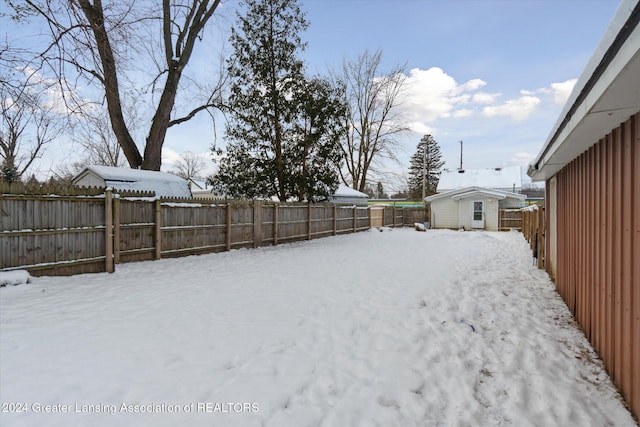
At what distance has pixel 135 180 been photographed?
10.1 metres

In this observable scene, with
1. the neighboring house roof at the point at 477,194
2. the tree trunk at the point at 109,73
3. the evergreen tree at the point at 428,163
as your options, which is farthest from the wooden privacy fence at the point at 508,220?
the evergreen tree at the point at 428,163

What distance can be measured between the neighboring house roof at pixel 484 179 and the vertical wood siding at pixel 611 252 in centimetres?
2763

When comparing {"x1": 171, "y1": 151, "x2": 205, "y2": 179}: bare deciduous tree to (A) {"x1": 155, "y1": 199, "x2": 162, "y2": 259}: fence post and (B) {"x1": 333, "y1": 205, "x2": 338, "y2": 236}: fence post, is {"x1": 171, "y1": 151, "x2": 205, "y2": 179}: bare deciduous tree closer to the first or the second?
(B) {"x1": 333, "y1": 205, "x2": 338, "y2": 236}: fence post

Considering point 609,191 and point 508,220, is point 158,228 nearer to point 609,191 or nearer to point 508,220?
point 609,191

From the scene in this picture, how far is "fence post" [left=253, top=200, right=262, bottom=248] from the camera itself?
10.4 metres

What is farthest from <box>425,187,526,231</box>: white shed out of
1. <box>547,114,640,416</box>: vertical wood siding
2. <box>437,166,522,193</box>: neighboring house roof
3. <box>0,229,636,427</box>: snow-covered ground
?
<box>547,114,640,416</box>: vertical wood siding

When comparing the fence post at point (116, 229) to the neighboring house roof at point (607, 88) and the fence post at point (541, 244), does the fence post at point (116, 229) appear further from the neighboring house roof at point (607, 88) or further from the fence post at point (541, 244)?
the fence post at point (541, 244)

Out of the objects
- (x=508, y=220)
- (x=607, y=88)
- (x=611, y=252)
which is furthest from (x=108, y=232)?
(x=508, y=220)

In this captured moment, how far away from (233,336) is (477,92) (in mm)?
17055

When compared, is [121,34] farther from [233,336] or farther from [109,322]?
[233,336]

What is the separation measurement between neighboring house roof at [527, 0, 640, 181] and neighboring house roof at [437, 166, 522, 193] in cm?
2881

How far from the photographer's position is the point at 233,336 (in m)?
3.34

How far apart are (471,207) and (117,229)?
65.9 feet

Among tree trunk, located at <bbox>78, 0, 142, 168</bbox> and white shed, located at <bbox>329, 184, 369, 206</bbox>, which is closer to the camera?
tree trunk, located at <bbox>78, 0, 142, 168</bbox>
